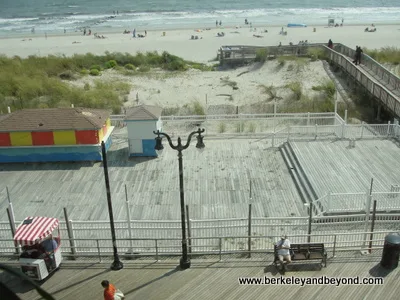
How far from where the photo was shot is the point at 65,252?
1249cm

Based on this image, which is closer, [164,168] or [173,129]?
[164,168]

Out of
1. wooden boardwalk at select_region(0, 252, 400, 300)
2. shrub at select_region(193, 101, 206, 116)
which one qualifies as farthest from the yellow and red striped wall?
shrub at select_region(193, 101, 206, 116)

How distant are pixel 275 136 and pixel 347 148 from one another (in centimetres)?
343

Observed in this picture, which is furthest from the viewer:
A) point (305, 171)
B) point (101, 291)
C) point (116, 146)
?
point (116, 146)

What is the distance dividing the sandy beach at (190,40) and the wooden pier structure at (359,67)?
17.5 ft

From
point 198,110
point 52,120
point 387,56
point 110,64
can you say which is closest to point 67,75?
point 110,64

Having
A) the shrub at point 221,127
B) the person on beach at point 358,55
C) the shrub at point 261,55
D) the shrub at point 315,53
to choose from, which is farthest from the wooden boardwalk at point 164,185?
the shrub at point 315,53

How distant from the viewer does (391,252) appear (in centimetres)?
1116

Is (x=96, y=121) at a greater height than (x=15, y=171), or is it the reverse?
(x=96, y=121)

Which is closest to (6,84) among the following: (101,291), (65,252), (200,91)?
(200,91)

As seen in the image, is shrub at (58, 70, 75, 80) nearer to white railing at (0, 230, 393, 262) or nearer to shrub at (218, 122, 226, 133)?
shrub at (218, 122, 226, 133)

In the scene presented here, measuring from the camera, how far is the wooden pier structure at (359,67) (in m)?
24.7

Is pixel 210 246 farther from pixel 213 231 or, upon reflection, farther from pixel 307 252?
pixel 307 252

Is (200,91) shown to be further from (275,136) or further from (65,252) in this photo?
(65,252)
